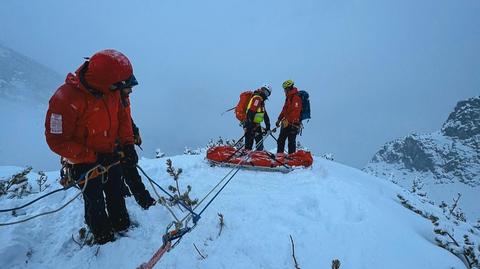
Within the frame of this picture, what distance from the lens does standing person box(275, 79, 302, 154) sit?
900 cm

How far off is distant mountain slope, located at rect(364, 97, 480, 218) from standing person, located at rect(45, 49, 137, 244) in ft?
275

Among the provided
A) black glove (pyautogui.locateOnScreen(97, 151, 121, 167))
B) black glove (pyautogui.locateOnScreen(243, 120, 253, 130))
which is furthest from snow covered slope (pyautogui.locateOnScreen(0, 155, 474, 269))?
black glove (pyautogui.locateOnScreen(243, 120, 253, 130))

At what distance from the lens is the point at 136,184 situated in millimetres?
A: 4633

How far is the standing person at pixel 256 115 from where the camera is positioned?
8992mm

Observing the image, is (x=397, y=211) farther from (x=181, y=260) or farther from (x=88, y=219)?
(x=88, y=219)

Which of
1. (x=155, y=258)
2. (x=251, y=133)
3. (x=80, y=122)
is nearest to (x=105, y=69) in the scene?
(x=80, y=122)

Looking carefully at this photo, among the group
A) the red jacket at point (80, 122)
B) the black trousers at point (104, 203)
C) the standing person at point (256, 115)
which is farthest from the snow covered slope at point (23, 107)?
the red jacket at point (80, 122)

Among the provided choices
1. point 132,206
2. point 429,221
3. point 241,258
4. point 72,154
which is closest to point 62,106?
point 72,154

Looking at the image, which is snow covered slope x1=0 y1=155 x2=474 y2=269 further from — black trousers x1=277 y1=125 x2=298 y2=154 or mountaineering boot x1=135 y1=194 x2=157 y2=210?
black trousers x1=277 y1=125 x2=298 y2=154

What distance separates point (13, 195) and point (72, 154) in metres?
2.96

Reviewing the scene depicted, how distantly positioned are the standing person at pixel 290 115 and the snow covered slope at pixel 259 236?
11.0 ft

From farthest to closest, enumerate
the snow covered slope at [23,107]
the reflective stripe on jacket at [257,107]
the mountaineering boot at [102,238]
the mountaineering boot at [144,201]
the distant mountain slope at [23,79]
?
the distant mountain slope at [23,79]
the snow covered slope at [23,107]
the reflective stripe on jacket at [257,107]
the mountaineering boot at [144,201]
the mountaineering boot at [102,238]

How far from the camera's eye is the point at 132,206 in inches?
189

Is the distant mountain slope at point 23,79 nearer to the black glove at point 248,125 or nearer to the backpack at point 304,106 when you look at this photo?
the black glove at point 248,125
